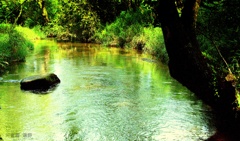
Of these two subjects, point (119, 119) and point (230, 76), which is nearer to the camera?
point (230, 76)

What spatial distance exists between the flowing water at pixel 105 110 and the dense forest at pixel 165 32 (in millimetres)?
1634

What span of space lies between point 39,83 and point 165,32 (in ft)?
28.5

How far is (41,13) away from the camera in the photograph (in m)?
50.5

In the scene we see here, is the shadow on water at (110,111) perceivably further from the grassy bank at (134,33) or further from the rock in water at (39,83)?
the grassy bank at (134,33)

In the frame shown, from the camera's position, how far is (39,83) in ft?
43.9

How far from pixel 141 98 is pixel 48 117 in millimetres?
3331

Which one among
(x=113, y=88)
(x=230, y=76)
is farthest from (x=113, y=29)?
(x=230, y=76)

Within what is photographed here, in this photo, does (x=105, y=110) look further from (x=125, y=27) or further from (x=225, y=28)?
(x=125, y=27)

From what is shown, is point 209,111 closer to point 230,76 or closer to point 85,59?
point 230,76

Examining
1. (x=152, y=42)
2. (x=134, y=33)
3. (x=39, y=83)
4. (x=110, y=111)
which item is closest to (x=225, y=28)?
(x=110, y=111)

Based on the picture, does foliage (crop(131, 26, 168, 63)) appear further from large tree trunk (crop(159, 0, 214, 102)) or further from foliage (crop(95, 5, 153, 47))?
large tree trunk (crop(159, 0, 214, 102))

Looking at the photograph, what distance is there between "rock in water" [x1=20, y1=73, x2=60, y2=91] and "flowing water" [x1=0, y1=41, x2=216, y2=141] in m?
0.41

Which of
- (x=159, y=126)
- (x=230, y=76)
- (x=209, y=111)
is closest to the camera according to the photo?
(x=230, y=76)

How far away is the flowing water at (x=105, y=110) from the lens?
817cm
